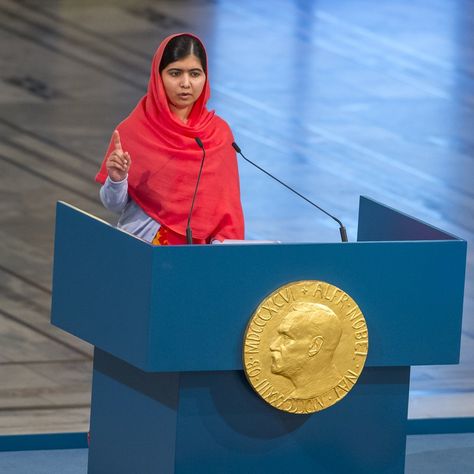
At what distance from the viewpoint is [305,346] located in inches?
161

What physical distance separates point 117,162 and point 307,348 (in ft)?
2.60

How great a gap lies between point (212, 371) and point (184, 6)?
8.88m

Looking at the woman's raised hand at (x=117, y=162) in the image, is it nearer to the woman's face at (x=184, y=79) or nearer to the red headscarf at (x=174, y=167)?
the red headscarf at (x=174, y=167)

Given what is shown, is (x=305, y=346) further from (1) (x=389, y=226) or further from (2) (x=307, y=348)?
(1) (x=389, y=226)

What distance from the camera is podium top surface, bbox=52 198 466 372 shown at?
3984 mm

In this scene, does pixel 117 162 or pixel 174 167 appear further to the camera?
pixel 174 167

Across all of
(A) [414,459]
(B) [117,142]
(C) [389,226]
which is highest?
(B) [117,142]

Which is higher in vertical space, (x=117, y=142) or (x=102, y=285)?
(x=117, y=142)

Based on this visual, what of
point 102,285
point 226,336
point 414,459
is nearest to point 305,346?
point 226,336

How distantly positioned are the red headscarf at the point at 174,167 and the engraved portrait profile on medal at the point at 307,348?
0.66m

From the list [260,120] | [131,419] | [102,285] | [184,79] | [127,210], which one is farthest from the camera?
[260,120]

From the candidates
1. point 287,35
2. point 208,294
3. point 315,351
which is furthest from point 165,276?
point 287,35

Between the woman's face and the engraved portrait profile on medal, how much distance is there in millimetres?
848

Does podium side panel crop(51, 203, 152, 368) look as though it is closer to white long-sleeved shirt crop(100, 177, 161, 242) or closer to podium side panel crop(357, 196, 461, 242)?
white long-sleeved shirt crop(100, 177, 161, 242)
